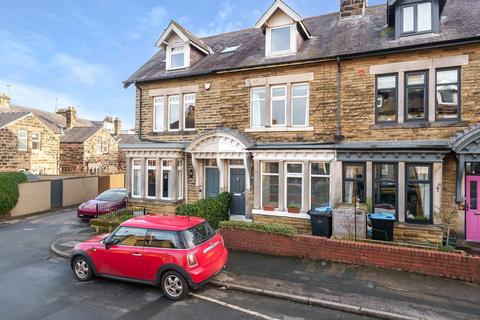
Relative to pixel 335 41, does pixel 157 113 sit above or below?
below

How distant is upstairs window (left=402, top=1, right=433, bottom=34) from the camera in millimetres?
10742

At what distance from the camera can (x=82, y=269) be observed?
25.4 ft

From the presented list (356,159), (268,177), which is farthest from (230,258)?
(356,159)

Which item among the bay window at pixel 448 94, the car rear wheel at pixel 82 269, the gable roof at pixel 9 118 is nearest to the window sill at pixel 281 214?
the bay window at pixel 448 94

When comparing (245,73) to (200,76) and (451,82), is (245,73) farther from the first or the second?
A: (451,82)

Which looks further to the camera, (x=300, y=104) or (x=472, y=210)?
(x=300, y=104)

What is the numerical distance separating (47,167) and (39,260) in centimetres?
1985

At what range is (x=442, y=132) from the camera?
1016 cm

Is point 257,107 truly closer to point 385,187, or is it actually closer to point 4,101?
point 385,187

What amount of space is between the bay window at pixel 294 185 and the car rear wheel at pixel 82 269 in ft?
23.8

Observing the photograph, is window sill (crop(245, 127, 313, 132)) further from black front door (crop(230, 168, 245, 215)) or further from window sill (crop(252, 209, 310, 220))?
window sill (crop(252, 209, 310, 220))

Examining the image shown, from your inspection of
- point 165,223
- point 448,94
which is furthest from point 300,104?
point 165,223

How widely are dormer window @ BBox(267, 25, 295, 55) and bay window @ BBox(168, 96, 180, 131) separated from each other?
5.25 meters

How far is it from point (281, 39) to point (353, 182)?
22.5ft
